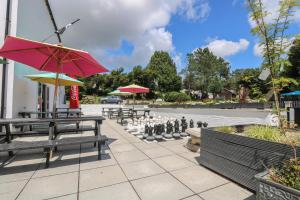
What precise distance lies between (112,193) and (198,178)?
4.97 ft

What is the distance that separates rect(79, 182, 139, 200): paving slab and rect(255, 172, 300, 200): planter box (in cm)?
158

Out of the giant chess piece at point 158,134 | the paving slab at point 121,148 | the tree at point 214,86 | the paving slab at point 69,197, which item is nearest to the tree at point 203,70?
the tree at point 214,86

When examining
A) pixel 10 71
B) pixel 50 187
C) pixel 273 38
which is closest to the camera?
pixel 273 38

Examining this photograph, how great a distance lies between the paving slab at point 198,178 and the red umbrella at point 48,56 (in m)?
3.29

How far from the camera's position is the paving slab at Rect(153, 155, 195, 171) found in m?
3.67

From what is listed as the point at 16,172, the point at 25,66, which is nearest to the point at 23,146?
the point at 16,172

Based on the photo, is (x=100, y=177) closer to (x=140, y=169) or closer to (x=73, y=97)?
(x=140, y=169)

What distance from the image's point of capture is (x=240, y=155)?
2865 millimetres

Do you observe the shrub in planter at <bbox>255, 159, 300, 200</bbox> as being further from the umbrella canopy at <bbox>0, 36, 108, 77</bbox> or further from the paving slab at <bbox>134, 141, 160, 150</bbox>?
the umbrella canopy at <bbox>0, 36, 108, 77</bbox>

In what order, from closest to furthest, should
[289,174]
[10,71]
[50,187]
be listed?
1. [289,174]
2. [50,187]
3. [10,71]

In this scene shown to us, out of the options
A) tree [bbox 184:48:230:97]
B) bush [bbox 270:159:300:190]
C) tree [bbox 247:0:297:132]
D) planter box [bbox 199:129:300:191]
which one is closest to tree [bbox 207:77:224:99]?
tree [bbox 184:48:230:97]

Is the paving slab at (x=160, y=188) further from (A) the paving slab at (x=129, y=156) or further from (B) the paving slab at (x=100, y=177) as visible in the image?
(A) the paving slab at (x=129, y=156)

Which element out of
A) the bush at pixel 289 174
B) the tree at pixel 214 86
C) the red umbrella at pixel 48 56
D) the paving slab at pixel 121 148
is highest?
the tree at pixel 214 86

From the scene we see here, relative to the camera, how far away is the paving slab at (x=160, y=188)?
8.52ft
